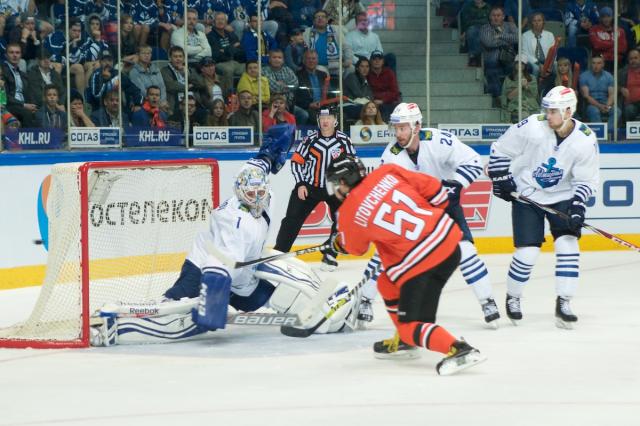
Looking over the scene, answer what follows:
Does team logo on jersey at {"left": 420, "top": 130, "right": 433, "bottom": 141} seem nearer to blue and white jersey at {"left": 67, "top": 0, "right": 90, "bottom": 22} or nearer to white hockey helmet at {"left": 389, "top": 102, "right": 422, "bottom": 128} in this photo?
white hockey helmet at {"left": 389, "top": 102, "right": 422, "bottom": 128}

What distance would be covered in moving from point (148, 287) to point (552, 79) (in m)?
4.27

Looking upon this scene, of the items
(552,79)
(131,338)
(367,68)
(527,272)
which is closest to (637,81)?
(552,79)

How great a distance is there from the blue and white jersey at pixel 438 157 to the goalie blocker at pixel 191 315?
69 centimetres

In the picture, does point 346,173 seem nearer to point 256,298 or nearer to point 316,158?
point 256,298

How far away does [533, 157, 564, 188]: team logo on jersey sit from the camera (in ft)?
19.4

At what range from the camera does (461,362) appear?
15.5 ft

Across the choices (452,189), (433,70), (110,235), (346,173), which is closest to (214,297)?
(346,173)

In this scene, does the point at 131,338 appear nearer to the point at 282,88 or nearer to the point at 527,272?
the point at 527,272

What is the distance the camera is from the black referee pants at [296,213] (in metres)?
7.84

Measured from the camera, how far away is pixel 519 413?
416cm

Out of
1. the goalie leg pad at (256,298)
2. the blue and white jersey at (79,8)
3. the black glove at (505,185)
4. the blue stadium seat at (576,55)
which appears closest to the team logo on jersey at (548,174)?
the black glove at (505,185)

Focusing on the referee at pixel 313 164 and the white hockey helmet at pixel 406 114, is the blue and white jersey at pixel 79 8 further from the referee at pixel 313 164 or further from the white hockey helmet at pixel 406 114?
the white hockey helmet at pixel 406 114

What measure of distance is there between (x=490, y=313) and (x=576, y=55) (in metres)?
4.12

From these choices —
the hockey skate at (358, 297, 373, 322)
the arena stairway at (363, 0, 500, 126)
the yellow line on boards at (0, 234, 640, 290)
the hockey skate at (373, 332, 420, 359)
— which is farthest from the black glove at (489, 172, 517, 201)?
the arena stairway at (363, 0, 500, 126)
